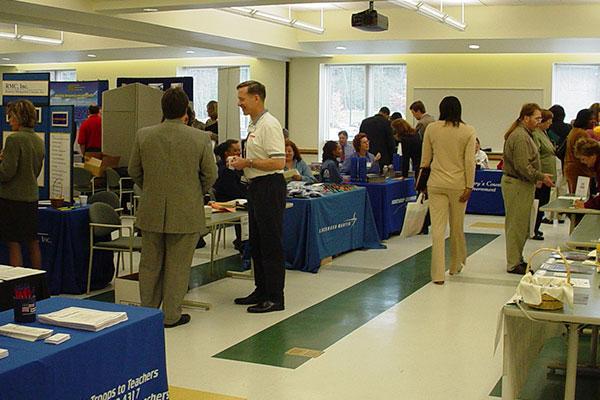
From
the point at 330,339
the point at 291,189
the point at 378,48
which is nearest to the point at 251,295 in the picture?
the point at 330,339

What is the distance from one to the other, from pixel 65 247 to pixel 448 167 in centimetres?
297

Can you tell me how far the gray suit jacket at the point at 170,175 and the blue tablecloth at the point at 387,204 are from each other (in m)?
4.02

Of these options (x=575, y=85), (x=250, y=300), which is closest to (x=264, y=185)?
(x=250, y=300)

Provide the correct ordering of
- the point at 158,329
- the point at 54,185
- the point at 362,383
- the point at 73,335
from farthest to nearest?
the point at 54,185 → the point at 362,383 → the point at 158,329 → the point at 73,335

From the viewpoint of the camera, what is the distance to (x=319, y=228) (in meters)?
7.45

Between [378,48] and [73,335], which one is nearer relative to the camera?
[73,335]

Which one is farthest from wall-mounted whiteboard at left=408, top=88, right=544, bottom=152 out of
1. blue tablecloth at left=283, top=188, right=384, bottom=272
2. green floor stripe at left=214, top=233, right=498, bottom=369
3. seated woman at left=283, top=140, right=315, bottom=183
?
green floor stripe at left=214, top=233, right=498, bottom=369

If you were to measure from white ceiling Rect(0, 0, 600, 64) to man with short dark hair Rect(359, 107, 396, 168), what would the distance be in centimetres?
158

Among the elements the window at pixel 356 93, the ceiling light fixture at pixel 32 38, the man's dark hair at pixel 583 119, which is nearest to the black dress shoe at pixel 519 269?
the man's dark hair at pixel 583 119

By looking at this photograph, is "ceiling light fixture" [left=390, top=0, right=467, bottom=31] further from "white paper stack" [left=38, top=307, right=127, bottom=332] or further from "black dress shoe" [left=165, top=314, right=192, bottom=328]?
"white paper stack" [left=38, top=307, right=127, bottom=332]

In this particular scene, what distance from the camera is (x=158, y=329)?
315 cm

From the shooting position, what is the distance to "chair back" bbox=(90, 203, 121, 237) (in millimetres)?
6273

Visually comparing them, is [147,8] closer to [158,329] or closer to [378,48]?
[378,48]

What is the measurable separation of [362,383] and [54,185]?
402cm
